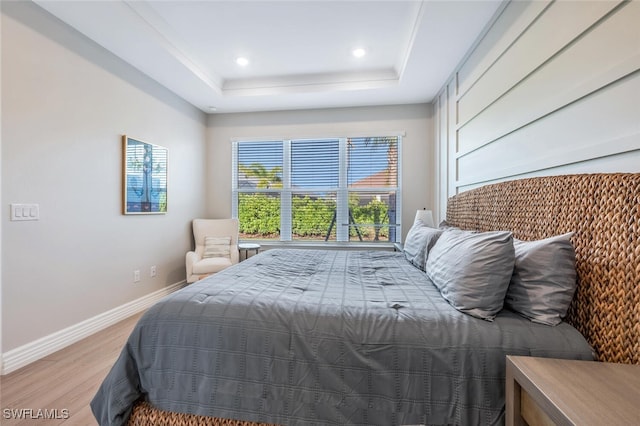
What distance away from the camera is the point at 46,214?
2.10 meters

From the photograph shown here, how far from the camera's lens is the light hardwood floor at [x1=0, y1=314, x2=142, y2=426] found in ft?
4.91

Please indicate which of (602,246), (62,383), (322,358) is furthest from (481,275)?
(62,383)

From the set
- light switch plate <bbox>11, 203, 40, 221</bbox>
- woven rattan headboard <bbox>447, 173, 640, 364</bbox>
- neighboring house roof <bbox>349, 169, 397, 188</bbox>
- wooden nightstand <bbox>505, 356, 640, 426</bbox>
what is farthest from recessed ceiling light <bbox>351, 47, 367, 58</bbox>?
light switch plate <bbox>11, 203, 40, 221</bbox>

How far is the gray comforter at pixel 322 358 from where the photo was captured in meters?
0.99

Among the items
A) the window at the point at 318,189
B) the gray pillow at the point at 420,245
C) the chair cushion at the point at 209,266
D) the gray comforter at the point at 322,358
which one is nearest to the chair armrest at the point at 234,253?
the chair cushion at the point at 209,266

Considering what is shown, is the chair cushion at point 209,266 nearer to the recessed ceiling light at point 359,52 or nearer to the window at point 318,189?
the window at point 318,189

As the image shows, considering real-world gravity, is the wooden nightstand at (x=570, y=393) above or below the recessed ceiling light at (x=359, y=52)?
below

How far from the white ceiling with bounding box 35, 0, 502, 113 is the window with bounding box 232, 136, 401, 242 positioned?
26.8 inches

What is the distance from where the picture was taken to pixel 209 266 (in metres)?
3.33

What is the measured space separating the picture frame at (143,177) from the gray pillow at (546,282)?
3285mm

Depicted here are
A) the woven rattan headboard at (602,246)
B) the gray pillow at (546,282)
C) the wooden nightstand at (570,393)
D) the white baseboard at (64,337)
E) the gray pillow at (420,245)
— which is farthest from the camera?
the gray pillow at (420,245)

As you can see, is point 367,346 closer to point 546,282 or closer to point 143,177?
point 546,282

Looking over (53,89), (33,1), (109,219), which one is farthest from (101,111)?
(109,219)

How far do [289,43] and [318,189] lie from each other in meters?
1.98
